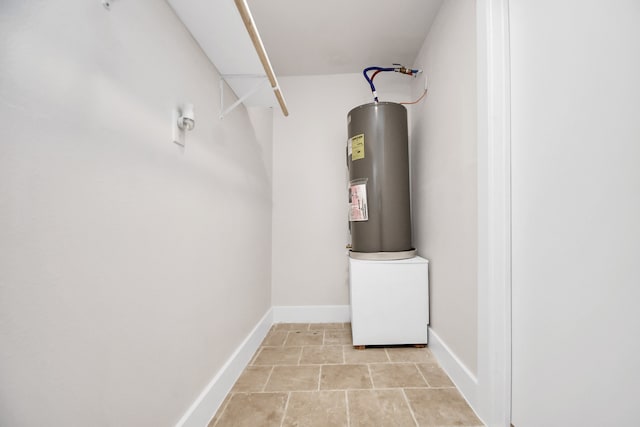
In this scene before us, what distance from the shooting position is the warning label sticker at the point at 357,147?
208 cm

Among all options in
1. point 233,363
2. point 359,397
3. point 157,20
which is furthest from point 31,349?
point 359,397

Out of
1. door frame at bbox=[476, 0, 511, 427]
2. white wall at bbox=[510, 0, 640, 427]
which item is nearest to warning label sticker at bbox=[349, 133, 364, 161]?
door frame at bbox=[476, 0, 511, 427]

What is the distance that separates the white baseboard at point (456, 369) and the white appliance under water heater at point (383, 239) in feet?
0.45

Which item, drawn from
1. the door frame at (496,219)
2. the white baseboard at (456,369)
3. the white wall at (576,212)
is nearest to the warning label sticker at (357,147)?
the door frame at (496,219)

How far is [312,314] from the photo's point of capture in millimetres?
2580

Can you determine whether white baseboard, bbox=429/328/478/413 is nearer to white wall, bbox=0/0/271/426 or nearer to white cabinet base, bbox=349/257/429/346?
white cabinet base, bbox=349/257/429/346

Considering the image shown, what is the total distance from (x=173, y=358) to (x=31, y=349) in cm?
53

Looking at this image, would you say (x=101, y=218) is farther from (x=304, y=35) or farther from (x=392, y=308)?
(x=304, y=35)

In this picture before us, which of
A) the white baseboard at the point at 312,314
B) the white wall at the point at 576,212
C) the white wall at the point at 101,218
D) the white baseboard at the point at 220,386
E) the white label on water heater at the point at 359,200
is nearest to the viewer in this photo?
the white wall at the point at 101,218

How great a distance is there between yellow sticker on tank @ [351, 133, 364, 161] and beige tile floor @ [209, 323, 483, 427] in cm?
143

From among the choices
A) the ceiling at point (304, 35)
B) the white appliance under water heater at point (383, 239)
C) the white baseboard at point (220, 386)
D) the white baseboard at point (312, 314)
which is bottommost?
the white baseboard at point (312, 314)

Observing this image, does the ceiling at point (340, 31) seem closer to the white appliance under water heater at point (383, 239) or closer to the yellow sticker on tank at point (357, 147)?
the white appliance under water heater at point (383, 239)

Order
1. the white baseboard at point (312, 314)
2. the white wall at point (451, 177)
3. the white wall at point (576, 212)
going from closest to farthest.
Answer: the white wall at point (576, 212), the white wall at point (451, 177), the white baseboard at point (312, 314)

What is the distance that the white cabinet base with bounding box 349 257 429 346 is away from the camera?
76.8 inches
